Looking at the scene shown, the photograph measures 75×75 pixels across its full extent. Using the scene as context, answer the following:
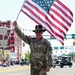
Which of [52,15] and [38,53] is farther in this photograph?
[52,15]

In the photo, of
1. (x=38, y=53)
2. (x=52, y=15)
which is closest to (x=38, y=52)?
(x=38, y=53)

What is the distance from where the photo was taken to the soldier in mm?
9336

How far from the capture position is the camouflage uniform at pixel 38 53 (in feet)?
30.7

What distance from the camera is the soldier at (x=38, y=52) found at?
9.34 m

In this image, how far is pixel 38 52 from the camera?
31.0ft

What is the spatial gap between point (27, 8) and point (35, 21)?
0.44m

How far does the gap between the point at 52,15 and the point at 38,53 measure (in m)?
3.01

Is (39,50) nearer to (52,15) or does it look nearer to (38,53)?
(38,53)

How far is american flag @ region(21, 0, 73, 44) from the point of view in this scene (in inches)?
450

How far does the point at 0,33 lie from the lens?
5157 inches

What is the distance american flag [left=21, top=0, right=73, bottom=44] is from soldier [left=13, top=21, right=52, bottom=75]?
72.0 inches

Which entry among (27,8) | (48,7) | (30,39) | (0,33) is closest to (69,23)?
(48,7)

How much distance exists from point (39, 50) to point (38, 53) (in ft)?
0.25

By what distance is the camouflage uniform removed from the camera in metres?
9.37
